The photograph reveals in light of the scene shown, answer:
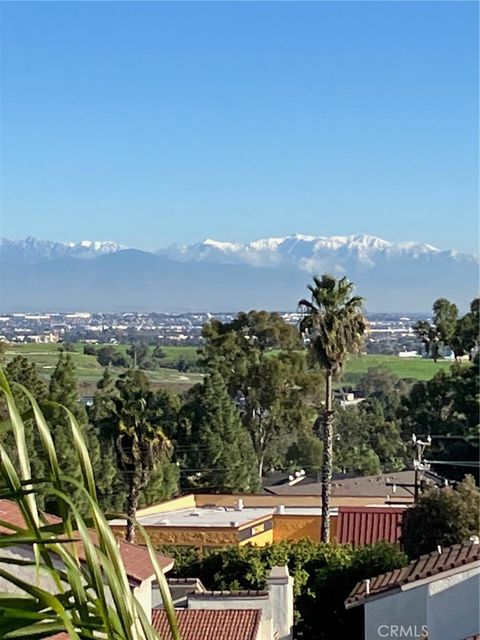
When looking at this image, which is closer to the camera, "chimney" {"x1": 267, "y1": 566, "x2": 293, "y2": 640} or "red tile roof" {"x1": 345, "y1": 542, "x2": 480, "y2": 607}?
"red tile roof" {"x1": 345, "y1": 542, "x2": 480, "y2": 607}

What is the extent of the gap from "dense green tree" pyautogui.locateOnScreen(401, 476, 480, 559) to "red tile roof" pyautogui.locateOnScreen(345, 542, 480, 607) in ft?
30.4

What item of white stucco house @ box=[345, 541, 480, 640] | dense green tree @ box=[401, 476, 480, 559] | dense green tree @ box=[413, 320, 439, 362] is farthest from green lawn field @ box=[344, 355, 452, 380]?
white stucco house @ box=[345, 541, 480, 640]

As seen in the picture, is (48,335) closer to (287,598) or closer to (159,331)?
(159,331)

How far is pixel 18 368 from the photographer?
4016cm

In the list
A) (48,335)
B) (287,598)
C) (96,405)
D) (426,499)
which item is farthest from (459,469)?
(48,335)

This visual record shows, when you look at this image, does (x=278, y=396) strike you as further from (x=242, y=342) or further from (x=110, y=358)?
(x=110, y=358)

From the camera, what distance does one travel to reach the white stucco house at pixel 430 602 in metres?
13.8

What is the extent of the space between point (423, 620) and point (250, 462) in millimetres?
31603

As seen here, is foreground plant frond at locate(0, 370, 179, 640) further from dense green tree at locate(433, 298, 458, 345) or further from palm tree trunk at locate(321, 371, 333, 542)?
dense green tree at locate(433, 298, 458, 345)

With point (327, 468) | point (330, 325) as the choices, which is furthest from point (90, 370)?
point (327, 468)

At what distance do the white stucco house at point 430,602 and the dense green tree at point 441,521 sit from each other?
10501mm

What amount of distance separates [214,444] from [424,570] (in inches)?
1149

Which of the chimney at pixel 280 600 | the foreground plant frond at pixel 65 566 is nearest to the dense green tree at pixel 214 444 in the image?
the chimney at pixel 280 600

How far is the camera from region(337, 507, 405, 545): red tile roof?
29781 millimetres
